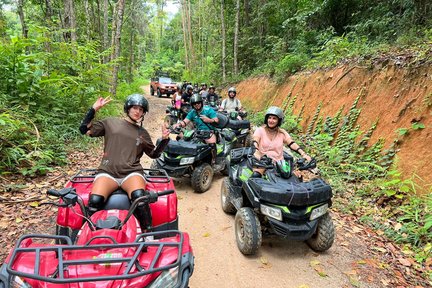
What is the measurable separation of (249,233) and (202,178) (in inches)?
91.5

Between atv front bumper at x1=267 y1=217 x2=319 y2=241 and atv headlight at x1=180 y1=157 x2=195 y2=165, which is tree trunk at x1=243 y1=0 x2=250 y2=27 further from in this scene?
atv front bumper at x1=267 y1=217 x2=319 y2=241

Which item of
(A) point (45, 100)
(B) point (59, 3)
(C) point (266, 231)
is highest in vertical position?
(B) point (59, 3)

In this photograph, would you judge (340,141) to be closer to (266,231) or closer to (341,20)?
(266,231)

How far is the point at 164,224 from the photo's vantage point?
128 inches

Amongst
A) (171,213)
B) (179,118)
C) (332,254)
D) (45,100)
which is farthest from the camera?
(179,118)

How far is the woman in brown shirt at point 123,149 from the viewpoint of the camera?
120 inches

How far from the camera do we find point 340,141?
7422 millimetres

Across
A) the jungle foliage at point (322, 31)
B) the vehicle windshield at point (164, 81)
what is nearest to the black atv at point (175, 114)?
the jungle foliage at point (322, 31)

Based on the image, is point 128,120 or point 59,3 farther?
point 59,3

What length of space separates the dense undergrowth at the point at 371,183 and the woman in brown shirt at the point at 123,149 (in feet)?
12.6

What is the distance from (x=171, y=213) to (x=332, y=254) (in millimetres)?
2466

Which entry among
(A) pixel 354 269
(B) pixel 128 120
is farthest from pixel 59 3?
(A) pixel 354 269

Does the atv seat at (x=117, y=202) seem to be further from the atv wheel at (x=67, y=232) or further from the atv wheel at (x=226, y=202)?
the atv wheel at (x=226, y=202)

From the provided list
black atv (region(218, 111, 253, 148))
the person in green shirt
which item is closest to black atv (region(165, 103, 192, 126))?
black atv (region(218, 111, 253, 148))
